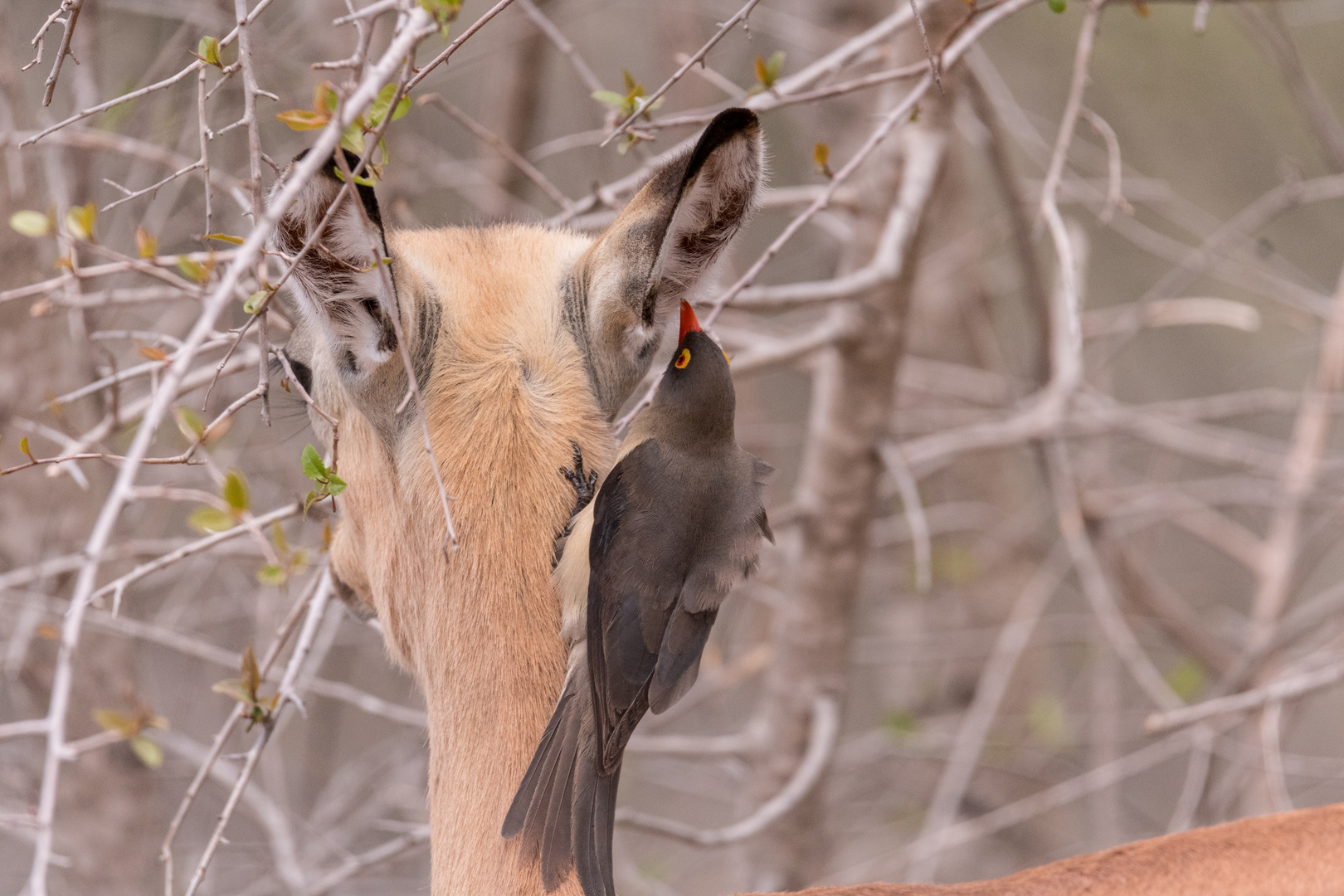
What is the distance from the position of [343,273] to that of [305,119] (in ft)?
0.78

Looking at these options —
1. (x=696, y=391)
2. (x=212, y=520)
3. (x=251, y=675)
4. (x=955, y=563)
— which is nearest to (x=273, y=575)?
(x=212, y=520)

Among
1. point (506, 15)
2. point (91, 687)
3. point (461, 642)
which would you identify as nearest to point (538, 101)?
Result: point (506, 15)

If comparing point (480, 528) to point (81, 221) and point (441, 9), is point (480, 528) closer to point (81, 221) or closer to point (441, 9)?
point (441, 9)

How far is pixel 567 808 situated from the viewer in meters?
1.65

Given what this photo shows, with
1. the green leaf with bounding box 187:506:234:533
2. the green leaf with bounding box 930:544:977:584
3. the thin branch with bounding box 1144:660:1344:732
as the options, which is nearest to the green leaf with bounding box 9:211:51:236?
the green leaf with bounding box 187:506:234:533

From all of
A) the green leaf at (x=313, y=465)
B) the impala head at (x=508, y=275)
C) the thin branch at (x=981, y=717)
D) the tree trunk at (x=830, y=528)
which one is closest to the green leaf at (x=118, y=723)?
the impala head at (x=508, y=275)

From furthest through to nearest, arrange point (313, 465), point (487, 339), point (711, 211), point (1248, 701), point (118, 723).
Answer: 1. point (1248, 701)
2. point (118, 723)
3. point (487, 339)
4. point (711, 211)
5. point (313, 465)

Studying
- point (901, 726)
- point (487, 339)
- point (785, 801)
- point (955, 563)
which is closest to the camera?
point (487, 339)

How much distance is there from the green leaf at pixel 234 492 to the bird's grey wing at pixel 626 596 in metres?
0.69

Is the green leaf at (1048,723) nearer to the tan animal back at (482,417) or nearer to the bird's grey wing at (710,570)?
the bird's grey wing at (710,570)

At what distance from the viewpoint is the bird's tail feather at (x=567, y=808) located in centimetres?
163

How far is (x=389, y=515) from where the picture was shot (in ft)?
6.15

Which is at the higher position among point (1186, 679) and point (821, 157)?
point (821, 157)

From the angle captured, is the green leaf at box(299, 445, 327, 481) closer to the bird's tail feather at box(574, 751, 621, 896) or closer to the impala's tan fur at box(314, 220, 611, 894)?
the impala's tan fur at box(314, 220, 611, 894)
